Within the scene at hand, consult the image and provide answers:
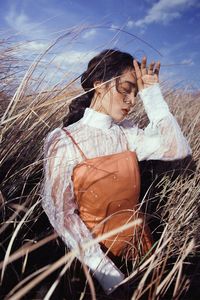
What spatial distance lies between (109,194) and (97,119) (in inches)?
11.8

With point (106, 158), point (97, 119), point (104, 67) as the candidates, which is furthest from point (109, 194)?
point (104, 67)

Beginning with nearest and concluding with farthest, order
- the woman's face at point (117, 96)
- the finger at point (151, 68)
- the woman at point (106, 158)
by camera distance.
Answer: the woman at point (106, 158)
the woman's face at point (117, 96)
the finger at point (151, 68)

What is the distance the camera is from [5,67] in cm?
126

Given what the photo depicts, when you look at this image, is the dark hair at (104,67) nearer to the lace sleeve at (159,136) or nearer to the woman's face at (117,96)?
the woman's face at (117,96)

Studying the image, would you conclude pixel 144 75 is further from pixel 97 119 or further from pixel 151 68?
pixel 97 119

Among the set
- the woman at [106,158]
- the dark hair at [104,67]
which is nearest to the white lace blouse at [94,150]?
the woman at [106,158]

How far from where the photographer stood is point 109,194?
41.5 inches

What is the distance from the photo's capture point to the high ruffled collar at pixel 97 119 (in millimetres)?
1189

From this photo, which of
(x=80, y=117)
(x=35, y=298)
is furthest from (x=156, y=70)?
(x=35, y=298)

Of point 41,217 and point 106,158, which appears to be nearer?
point 106,158

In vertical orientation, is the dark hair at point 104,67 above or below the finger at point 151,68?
above

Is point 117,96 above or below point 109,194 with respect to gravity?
above

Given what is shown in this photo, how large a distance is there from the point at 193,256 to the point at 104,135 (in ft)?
1.88

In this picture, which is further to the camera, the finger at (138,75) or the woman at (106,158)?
the finger at (138,75)
